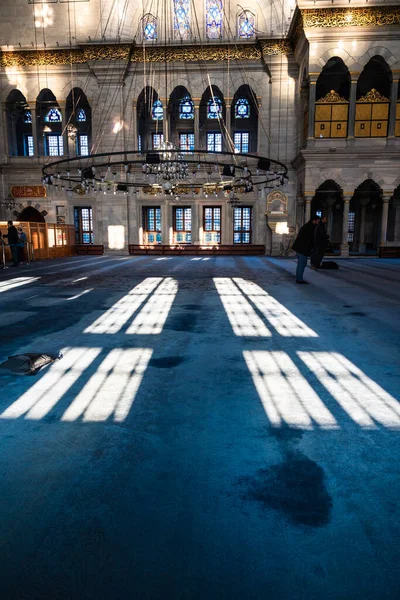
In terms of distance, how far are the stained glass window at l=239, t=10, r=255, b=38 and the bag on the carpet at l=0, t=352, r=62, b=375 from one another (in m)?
19.3

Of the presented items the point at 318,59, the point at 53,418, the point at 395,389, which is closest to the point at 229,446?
the point at 53,418

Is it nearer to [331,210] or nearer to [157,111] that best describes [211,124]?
[157,111]

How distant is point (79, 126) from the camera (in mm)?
20125

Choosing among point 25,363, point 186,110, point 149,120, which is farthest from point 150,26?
point 25,363

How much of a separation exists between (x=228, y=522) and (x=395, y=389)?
1825mm

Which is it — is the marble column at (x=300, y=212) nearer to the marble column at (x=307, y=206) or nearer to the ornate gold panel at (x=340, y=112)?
the marble column at (x=307, y=206)

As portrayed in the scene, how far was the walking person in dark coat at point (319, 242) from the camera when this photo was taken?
9266mm

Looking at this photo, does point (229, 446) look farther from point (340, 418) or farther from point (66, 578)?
point (66, 578)

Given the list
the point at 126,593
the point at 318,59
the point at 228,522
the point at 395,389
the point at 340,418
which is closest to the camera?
the point at 126,593

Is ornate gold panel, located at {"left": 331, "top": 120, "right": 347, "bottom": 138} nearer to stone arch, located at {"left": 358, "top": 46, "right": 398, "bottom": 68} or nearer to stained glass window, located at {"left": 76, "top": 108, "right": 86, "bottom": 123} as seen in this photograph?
stone arch, located at {"left": 358, "top": 46, "right": 398, "bottom": 68}

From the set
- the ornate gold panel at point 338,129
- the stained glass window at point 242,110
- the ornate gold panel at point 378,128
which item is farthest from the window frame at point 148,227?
the ornate gold panel at point 378,128

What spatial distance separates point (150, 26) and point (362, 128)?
10.9m

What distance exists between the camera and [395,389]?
2766 millimetres

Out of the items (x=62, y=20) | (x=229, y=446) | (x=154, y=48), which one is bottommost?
(x=229, y=446)
